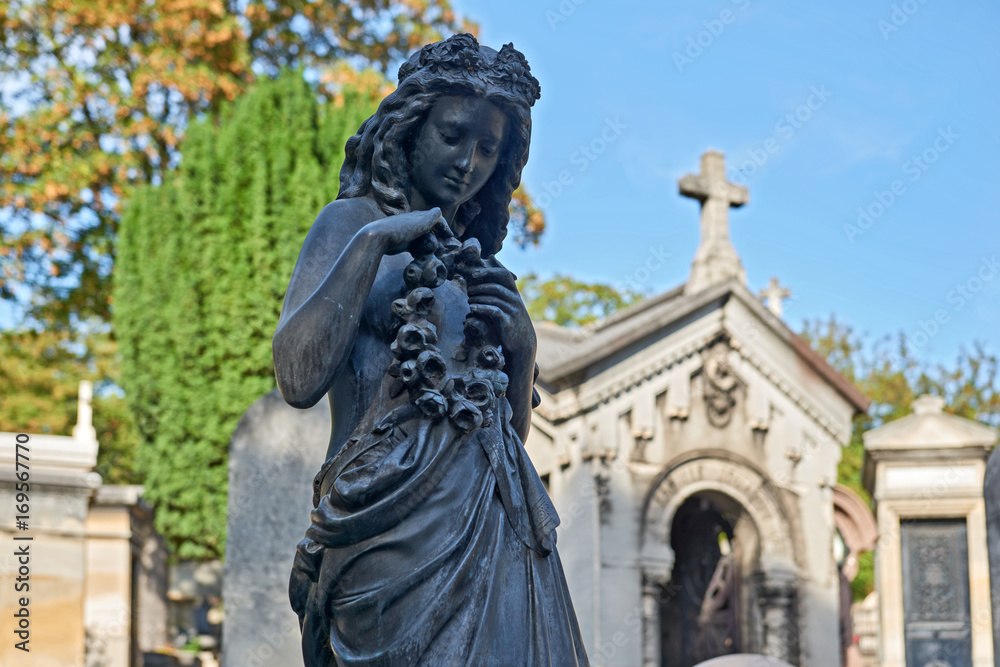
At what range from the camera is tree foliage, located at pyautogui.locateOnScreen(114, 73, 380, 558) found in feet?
56.6

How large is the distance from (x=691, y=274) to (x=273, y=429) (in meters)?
11.2

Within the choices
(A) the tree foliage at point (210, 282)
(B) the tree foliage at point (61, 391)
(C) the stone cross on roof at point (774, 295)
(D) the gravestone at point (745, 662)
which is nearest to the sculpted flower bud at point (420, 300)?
(D) the gravestone at point (745, 662)

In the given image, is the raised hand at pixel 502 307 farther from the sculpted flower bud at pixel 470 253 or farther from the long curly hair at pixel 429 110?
the long curly hair at pixel 429 110

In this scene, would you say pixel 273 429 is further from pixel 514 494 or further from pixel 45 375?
pixel 45 375

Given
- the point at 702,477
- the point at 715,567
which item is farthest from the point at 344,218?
the point at 715,567

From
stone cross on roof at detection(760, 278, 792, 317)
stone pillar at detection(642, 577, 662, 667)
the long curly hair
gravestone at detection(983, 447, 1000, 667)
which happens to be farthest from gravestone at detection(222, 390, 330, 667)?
stone cross on roof at detection(760, 278, 792, 317)

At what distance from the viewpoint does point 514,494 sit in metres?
2.46

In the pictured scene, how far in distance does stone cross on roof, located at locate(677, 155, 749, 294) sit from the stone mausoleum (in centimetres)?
4

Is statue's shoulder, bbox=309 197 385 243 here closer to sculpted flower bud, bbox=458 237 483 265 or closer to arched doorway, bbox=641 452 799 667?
sculpted flower bud, bbox=458 237 483 265

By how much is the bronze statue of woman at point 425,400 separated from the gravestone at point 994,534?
480cm

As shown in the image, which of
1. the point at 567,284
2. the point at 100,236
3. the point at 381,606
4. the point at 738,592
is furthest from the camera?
the point at 567,284

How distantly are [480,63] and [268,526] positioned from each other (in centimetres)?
336

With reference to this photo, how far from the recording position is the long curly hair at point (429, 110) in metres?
2.66

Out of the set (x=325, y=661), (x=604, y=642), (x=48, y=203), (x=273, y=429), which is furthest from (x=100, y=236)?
(x=325, y=661)
